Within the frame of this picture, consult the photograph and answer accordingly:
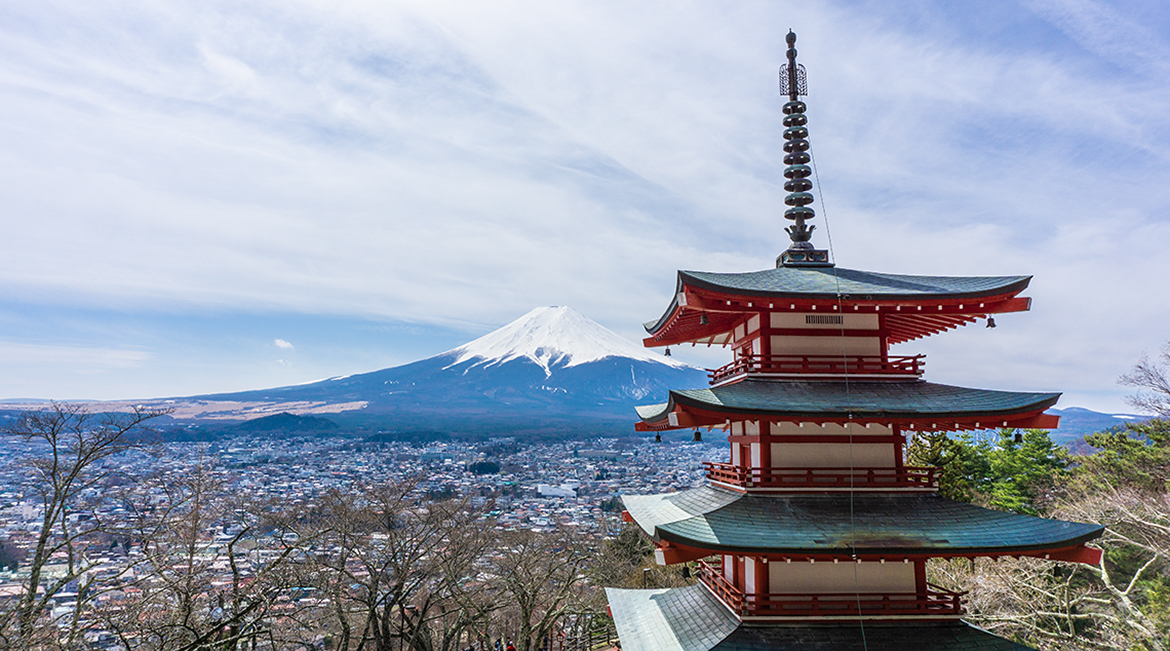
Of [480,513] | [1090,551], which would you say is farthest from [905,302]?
[480,513]

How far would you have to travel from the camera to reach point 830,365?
1121cm

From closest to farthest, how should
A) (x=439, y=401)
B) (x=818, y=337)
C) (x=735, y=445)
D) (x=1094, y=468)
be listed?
(x=818, y=337), (x=735, y=445), (x=1094, y=468), (x=439, y=401)

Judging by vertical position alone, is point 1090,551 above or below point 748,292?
below

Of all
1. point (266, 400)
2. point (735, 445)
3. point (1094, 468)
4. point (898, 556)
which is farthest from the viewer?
point (266, 400)

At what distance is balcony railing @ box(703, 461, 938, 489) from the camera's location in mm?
10477

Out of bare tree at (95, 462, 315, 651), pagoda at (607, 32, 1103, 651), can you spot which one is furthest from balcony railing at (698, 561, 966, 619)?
bare tree at (95, 462, 315, 651)

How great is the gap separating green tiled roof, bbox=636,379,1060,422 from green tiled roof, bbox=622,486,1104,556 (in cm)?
165

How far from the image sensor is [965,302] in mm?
10508

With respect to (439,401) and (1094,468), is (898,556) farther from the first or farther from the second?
(439,401)

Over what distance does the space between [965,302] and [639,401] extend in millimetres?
187858

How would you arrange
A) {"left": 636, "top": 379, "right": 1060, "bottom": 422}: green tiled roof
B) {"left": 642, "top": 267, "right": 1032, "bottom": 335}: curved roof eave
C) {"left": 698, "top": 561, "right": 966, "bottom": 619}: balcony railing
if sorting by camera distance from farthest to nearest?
{"left": 642, "top": 267, "right": 1032, "bottom": 335}: curved roof eave, {"left": 698, "top": 561, "right": 966, "bottom": 619}: balcony railing, {"left": 636, "top": 379, "right": 1060, "bottom": 422}: green tiled roof

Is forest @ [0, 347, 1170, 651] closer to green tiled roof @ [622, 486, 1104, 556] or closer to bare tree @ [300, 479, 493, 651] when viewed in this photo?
bare tree @ [300, 479, 493, 651]

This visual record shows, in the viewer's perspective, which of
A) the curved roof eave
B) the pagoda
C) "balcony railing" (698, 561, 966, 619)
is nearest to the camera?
the pagoda

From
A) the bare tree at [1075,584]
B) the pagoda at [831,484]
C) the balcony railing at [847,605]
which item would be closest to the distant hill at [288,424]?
the bare tree at [1075,584]
